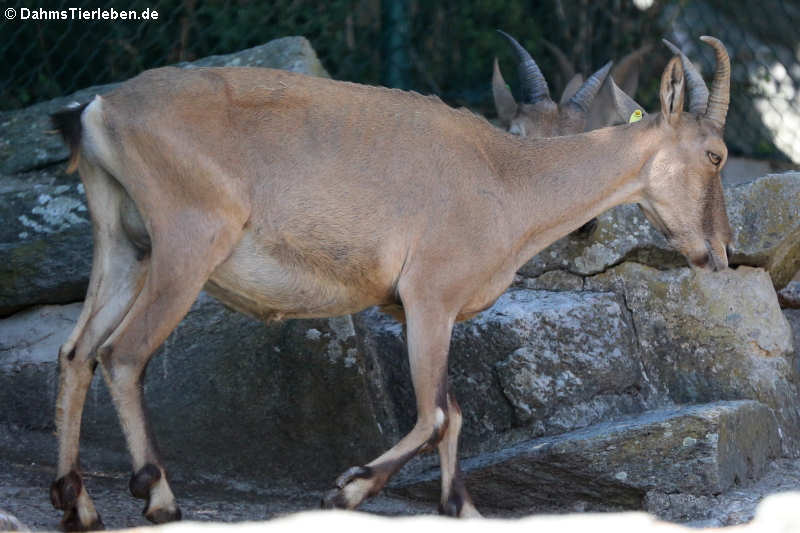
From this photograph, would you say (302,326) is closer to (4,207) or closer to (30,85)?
(4,207)

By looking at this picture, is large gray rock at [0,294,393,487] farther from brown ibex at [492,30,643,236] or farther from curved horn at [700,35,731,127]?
brown ibex at [492,30,643,236]

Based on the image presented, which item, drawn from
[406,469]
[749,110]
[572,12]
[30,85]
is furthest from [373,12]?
[406,469]

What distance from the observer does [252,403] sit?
544 cm

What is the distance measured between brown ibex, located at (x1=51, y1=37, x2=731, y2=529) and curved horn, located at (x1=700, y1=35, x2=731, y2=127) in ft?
0.04

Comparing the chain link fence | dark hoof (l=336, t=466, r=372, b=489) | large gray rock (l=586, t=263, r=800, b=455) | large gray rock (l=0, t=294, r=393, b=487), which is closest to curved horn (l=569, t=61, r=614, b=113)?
the chain link fence

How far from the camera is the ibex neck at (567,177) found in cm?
504

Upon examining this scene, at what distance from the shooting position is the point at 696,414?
16.0 feet

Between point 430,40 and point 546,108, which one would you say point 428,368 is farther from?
point 430,40

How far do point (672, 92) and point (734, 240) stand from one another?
1.10 meters

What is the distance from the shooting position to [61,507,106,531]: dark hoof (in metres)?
4.38

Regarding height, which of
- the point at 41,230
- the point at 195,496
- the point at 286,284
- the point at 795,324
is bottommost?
the point at 795,324

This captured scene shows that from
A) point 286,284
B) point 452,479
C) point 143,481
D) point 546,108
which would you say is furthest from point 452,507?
point 546,108

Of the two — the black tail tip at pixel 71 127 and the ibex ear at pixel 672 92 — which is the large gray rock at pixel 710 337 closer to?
the ibex ear at pixel 672 92

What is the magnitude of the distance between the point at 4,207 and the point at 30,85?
5.80ft
